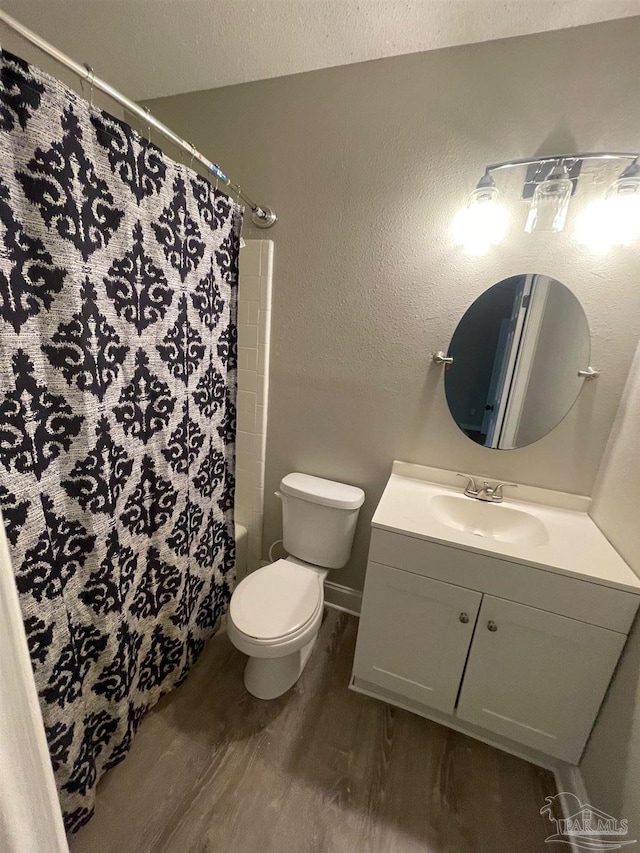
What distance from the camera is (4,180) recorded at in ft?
2.21

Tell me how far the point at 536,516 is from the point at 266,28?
6.55ft

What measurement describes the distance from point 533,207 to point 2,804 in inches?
72.9

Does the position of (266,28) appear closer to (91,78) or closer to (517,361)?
(91,78)

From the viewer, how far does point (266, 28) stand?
1.20 m

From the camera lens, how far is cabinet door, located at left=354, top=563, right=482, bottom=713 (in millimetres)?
1195

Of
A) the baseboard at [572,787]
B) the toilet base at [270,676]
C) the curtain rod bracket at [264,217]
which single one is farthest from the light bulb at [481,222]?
the baseboard at [572,787]

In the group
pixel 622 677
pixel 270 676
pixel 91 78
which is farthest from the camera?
pixel 270 676

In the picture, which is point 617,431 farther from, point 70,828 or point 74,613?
point 70,828

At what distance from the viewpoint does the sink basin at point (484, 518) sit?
1356 mm

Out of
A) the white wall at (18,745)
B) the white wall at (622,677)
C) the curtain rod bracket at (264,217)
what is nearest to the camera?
the white wall at (18,745)

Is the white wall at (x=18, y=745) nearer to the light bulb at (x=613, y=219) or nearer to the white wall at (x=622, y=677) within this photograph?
the white wall at (x=622, y=677)

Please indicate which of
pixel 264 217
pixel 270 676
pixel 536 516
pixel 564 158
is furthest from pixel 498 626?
pixel 264 217

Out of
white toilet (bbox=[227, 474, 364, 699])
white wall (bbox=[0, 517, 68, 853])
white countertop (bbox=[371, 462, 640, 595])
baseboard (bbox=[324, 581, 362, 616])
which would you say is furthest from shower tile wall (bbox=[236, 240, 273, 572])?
white wall (bbox=[0, 517, 68, 853])

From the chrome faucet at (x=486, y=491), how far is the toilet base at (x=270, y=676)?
87cm
